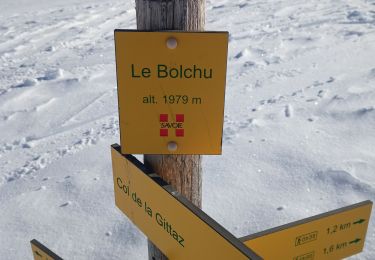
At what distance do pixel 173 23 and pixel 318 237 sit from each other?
876 mm

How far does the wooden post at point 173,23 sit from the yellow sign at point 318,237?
0.98 ft

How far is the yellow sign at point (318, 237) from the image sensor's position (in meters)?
1.30

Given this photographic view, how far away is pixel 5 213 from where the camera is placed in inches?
135

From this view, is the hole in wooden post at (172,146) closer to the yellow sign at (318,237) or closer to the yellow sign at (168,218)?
the yellow sign at (168,218)

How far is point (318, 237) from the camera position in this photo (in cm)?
136

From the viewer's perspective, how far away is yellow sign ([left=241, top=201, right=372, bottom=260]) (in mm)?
1297

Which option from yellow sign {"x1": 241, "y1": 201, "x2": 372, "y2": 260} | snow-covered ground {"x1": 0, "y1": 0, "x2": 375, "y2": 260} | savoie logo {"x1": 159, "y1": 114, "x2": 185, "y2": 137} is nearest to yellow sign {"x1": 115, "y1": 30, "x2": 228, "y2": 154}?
savoie logo {"x1": 159, "y1": 114, "x2": 185, "y2": 137}

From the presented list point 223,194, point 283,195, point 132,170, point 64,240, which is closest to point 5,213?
point 64,240

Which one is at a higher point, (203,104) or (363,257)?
(203,104)

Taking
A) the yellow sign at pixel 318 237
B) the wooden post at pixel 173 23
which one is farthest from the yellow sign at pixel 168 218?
the yellow sign at pixel 318 237

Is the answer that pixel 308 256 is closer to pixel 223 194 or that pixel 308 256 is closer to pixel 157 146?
pixel 157 146

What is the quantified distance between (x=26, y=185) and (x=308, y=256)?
3.08 metres

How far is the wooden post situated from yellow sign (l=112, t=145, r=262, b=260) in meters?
0.10

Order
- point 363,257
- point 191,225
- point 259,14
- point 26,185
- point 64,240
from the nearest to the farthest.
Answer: point 191,225 → point 363,257 → point 64,240 → point 26,185 → point 259,14
